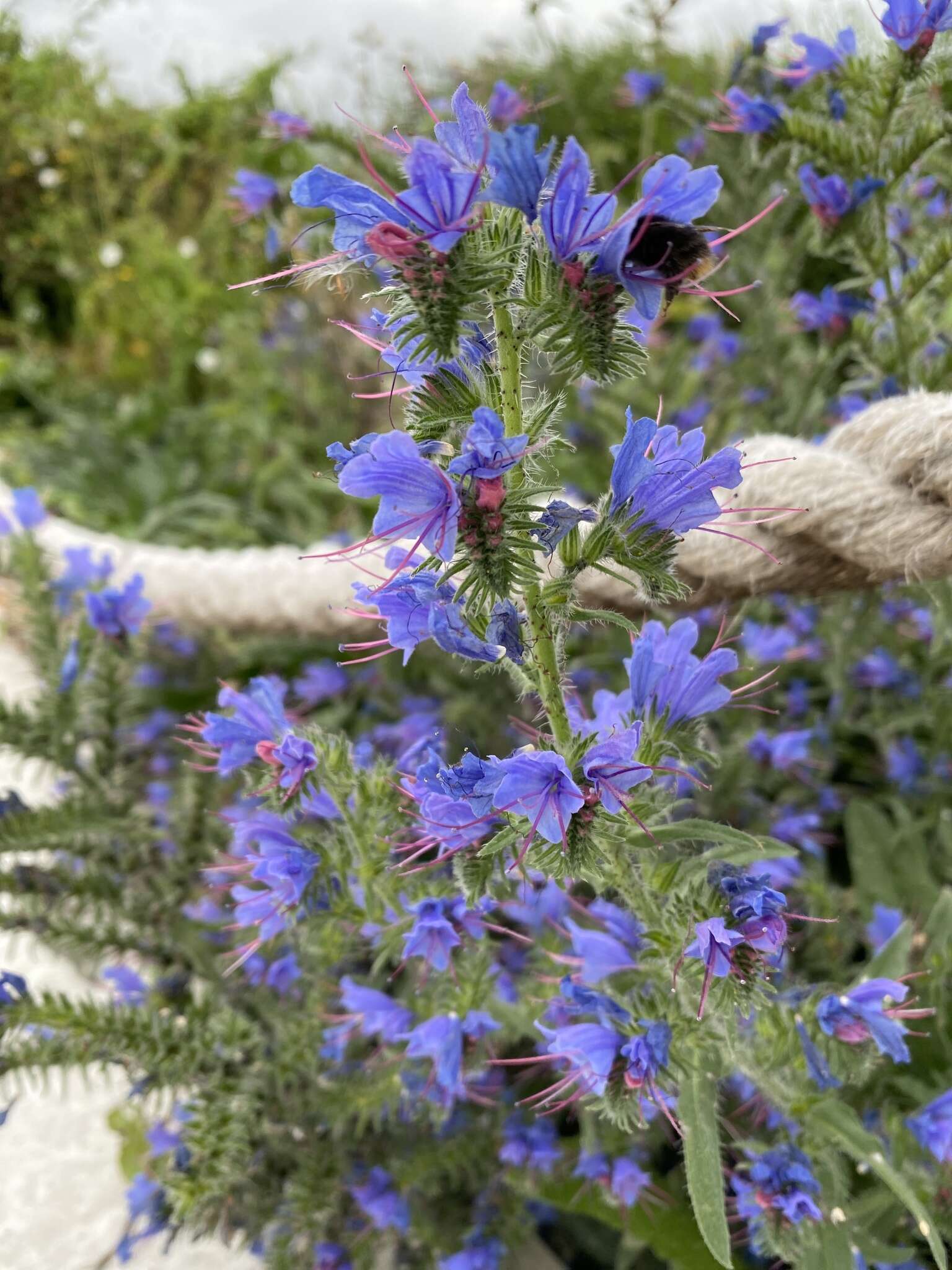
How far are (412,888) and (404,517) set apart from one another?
1.70 ft

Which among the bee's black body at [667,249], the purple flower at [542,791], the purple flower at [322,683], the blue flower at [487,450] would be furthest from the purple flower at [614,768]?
the purple flower at [322,683]

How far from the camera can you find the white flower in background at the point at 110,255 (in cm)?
464

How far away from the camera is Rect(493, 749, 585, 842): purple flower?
662 mm

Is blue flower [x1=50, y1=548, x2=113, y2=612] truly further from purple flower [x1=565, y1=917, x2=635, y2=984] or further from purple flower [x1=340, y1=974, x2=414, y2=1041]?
purple flower [x1=565, y1=917, x2=635, y2=984]

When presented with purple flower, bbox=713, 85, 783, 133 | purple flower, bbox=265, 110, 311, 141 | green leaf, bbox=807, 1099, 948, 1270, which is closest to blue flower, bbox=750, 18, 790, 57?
purple flower, bbox=713, 85, 783, 133

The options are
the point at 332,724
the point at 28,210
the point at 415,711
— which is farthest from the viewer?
the point at 28,210

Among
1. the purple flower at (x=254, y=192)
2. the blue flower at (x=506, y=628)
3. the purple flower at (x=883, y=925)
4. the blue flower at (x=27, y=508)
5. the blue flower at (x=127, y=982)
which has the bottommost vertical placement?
the blue flower at (x=127, y=982)

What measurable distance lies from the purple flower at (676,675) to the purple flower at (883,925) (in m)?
0.69

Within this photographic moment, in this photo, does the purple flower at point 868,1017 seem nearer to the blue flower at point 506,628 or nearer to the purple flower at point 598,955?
the purple flower at point 598,955

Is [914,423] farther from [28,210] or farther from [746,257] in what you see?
[28,210]

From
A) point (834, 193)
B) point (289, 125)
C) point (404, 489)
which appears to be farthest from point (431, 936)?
point (289, 125)

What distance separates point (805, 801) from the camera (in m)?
1.89

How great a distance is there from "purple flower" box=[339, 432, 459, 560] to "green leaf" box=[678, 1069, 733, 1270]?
588 mm

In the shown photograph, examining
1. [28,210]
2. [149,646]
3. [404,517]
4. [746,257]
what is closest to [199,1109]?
[404,517]
